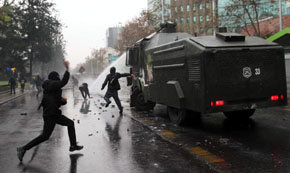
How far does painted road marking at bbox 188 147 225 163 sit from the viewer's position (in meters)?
5.14

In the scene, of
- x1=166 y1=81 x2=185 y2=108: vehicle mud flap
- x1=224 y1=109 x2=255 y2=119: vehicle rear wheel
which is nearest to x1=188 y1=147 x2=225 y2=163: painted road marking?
x1=166 y1=81 x2=185 y2=108: vehicle mud flap

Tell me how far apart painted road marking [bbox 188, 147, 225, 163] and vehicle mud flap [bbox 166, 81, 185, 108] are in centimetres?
177

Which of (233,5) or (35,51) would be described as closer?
(233,5)

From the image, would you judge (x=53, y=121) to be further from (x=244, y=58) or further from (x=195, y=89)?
(x=244, y=58)

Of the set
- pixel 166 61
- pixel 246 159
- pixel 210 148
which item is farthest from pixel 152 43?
pixel 246 159

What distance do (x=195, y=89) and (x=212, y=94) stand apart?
1.42ft

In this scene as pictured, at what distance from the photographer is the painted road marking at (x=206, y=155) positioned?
5145mm

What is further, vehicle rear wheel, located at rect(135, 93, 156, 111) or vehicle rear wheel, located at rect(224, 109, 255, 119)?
vehicle rear wheel, located at rect(135, 93, 156, 111)

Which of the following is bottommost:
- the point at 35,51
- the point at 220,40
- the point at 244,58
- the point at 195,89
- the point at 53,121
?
the point at 53,121

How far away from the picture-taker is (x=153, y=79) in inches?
374

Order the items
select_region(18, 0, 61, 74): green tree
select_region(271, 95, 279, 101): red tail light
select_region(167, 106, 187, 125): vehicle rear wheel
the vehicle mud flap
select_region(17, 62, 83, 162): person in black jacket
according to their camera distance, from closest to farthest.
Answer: select_region(17, 62, 83, 162): person in black jacket
select_region(271, 95, 279, 101): red tail light
the vehicle mud flap
select_region(167, 106, 187, 125): vehicle rear wheel
select_region(18, 0, 61, 74): green tree

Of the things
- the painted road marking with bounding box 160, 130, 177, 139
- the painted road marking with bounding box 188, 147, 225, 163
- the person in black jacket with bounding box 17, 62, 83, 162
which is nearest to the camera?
the painted road marking with bounding box 188, 147, 225, 163

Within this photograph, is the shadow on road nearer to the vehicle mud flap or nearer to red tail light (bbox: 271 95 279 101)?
the vehicle mud flap

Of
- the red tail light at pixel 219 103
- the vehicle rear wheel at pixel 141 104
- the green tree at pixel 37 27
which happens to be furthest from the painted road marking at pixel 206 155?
the green tree at pixel 37 27
